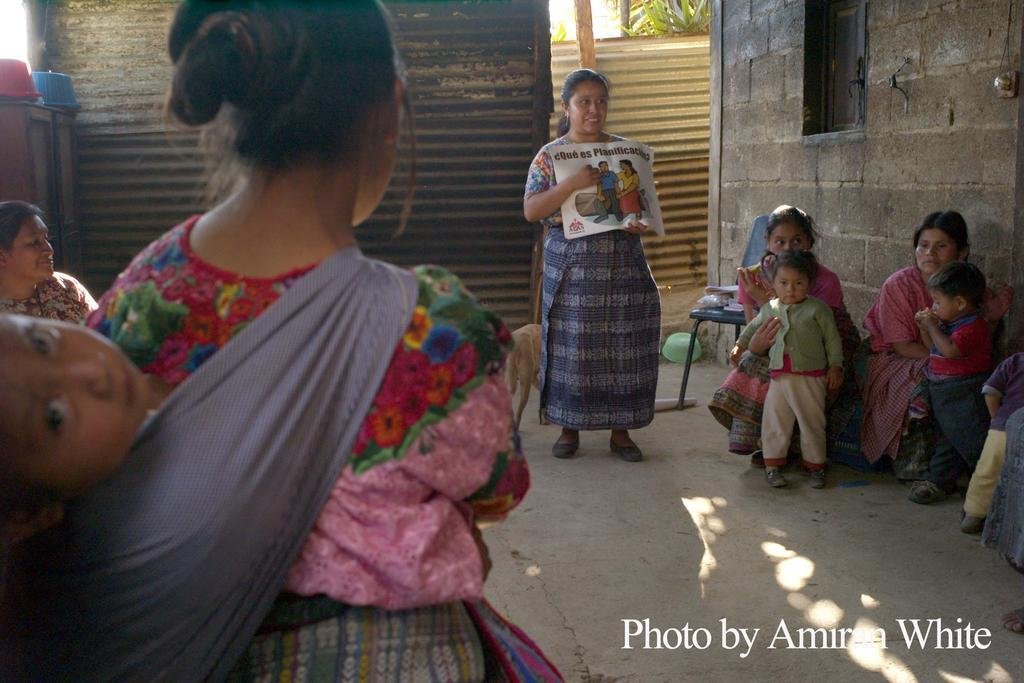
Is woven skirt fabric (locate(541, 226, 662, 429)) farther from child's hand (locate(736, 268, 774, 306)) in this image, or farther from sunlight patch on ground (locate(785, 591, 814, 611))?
sunlight patch on ground (locate(785, 591, 814, 611))

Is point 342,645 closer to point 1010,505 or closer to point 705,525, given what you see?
point 1010,505

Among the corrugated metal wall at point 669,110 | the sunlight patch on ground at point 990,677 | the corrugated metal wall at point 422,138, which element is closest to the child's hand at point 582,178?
the corrugated metal wall at point 422,138

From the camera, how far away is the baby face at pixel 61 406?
982mm

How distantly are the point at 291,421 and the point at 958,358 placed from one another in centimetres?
376

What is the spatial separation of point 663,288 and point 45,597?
9357 millimetres

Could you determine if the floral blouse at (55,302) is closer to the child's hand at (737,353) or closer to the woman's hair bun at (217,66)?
the child's hand at (737,353)

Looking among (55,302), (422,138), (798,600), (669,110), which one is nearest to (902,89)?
(798,600)

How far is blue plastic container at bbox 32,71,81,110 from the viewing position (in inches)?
246

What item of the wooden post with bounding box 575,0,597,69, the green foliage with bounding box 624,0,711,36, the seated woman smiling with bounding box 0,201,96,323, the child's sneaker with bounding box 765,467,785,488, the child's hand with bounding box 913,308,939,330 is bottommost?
the child's sneaker with bounding box 765,467,785,488

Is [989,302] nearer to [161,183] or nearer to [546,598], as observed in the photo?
[546,598]

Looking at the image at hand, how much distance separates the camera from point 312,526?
110 cm

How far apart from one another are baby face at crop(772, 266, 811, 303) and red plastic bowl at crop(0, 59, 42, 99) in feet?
13.7

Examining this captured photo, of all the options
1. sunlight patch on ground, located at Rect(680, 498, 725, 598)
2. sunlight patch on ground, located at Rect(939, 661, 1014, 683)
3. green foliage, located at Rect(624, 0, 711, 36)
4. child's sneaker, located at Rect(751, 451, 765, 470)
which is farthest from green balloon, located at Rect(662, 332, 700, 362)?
green foliage, located at Rect(624, 0, 711, 36)

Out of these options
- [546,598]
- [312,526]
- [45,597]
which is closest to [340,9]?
[312,526]
